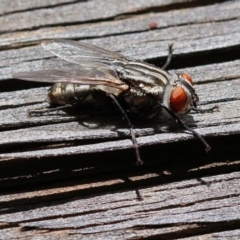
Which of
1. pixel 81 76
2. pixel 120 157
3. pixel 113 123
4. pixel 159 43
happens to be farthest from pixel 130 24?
pixel 120 157

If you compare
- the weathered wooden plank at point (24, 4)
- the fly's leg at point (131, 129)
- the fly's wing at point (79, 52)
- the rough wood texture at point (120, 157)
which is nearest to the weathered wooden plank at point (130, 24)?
the rough wood texture at point (120, 157)

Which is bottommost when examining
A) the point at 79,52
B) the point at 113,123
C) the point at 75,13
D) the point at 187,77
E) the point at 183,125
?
the point at 183,125

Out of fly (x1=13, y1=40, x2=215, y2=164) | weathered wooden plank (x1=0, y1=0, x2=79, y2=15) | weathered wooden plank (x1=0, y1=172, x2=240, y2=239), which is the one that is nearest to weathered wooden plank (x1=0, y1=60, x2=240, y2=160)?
fly (x1=13, y1=40, x2=215, y2=164)

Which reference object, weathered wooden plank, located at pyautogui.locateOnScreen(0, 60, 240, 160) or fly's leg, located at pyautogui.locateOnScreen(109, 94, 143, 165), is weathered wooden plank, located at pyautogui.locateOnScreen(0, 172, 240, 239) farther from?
weathered wooden plank, located at pyautogui.locateOnScreen(0, 60, 240, 160)

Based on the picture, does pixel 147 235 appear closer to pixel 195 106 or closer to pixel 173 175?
pixel 173 175

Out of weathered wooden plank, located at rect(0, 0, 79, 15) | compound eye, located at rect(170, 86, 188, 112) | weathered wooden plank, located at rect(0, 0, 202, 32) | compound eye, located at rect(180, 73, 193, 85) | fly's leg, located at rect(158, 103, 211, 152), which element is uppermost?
weathered wooden plank, located at rect(0, 0, 79, 15)

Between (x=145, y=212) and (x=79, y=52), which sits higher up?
(x=79, y=52)

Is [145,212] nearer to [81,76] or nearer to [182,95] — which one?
[182,95]

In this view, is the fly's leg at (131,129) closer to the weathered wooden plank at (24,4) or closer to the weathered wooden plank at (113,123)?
the weathered wooden plank at (113,123)
